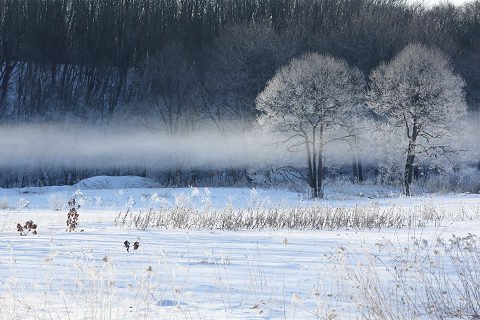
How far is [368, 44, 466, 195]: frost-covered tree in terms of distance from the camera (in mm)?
36406

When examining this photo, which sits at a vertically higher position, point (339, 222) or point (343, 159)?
point (343, 159)

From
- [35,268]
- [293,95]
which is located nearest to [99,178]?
[293,95]

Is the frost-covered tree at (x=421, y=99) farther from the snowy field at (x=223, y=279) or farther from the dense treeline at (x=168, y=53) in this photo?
the snowy field at (x=223, y=279)

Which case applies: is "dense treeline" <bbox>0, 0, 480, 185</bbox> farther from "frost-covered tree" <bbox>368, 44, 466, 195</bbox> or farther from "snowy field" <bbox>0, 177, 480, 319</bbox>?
"snowy field" <bbox>0, 177, 480, 319</bbox>

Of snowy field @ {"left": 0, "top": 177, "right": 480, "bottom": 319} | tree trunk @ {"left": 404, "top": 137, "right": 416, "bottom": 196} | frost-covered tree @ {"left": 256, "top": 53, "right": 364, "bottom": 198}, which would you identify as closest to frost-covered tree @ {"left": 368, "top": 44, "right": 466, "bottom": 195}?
tree trunk @ {"left": 404, "top": 137, "right": 416, "bottom": 196}

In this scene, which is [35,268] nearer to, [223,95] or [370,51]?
[223,95]

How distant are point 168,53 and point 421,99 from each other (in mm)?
20343

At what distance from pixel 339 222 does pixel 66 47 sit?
42.1m

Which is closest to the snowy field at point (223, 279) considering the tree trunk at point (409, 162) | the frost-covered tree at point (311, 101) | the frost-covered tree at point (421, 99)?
the frost-covered tree at point (311, 101)

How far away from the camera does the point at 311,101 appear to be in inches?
1409

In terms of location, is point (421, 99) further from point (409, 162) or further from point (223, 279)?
point (223, 279)

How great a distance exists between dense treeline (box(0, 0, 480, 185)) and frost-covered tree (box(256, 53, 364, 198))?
5.06 meters

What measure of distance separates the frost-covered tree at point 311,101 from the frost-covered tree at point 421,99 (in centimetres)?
291

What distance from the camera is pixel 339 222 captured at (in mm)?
14250
